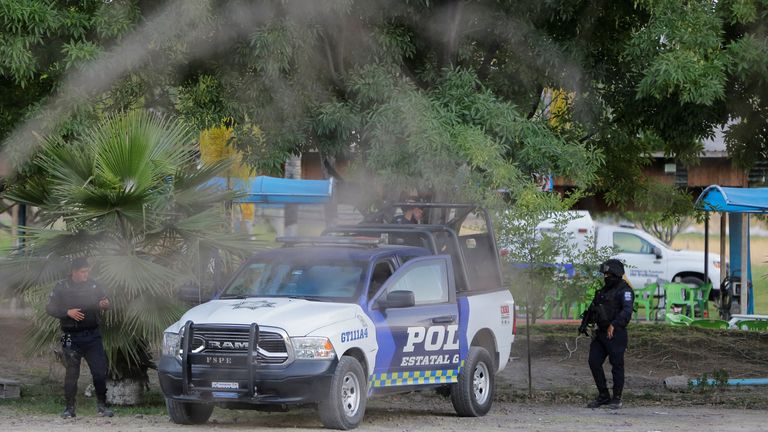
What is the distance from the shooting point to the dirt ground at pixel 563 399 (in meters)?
11.1

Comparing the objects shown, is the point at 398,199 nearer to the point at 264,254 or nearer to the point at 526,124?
the point at 526,124

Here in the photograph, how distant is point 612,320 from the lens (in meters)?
13.0

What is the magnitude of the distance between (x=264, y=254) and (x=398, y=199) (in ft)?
12.8

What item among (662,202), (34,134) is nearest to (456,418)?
(34,134)

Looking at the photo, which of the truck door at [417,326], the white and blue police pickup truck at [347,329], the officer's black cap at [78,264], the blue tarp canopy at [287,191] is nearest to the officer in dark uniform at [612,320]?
the white and blue police pickup truck at [347,329]

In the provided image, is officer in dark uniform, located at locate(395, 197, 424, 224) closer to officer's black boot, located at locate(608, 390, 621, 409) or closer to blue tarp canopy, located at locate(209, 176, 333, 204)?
officer's black boot, located at locate(608, 390, 621, 409)

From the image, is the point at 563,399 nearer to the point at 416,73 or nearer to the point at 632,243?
the point at 416,73

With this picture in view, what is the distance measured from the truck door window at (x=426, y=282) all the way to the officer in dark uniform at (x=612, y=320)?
2.22 m

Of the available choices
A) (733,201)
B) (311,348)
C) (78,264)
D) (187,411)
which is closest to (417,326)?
(311,348)

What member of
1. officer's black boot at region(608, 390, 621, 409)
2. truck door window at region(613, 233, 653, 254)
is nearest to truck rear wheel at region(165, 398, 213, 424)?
officer's black boot at region(608, 390, 621, 409)

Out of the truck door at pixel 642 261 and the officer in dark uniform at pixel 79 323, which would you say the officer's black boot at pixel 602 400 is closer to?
the officer in dark uniform at pixel 79 323

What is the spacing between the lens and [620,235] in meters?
30.6

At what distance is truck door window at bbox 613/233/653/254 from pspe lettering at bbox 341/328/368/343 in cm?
2070

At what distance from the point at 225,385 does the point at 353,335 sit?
1194 mm
